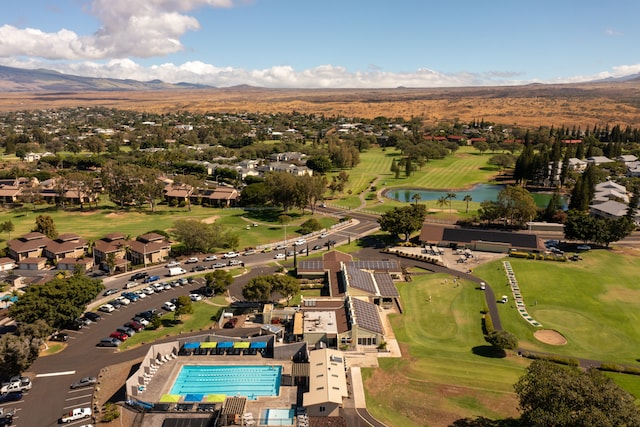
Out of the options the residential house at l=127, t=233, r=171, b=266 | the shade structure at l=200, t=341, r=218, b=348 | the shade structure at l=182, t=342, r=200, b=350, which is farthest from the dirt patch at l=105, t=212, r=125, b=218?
the shade structure at l=200, t=341, r=218, b=348

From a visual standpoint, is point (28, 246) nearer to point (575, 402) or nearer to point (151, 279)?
point (151, 279)

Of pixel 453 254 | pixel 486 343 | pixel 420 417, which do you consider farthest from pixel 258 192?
pixel 420 417

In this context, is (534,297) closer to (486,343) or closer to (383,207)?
(486,343)

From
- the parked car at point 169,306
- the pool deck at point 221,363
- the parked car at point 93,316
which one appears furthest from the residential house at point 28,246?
the pool deck at point 221,363

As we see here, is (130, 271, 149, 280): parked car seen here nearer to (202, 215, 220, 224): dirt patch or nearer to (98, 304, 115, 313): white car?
(98, 304, 115, 313): white car

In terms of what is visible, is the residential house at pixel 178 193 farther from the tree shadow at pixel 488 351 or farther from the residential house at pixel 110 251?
the tree shadow at pixel 488 351

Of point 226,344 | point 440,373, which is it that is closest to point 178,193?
point 226,344
